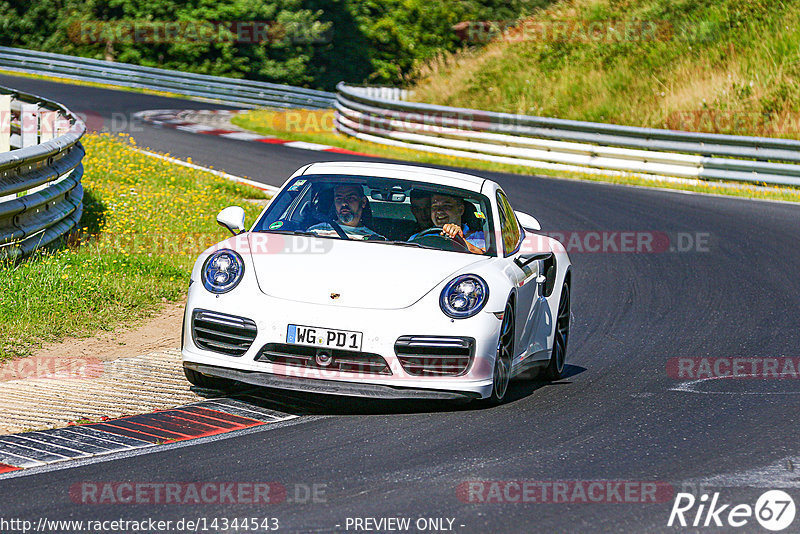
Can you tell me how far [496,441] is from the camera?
5.82 meters

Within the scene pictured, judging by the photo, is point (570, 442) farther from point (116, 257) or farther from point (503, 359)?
point (116, 257)

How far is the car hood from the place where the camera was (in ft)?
20.8

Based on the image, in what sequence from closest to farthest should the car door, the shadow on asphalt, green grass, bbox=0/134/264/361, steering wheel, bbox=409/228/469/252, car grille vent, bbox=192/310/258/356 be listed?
car grille vent, bbox=192/310/258/356 → the shadow on asphalt → the car door → steering wheel, bbox=409/228/469/252 → green grass, bbox=0/134/264/361

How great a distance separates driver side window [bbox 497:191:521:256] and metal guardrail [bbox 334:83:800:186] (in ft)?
42.6

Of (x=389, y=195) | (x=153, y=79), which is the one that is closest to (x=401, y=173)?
(x=389, y=195)

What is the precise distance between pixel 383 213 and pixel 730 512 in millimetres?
3405

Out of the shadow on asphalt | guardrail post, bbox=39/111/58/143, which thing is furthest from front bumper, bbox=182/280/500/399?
guardrail post, bbox=39/111/58/143

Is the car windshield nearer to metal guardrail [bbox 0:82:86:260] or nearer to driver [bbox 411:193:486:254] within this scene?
driver [bbox 411:193:486:254]

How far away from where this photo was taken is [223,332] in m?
6.39

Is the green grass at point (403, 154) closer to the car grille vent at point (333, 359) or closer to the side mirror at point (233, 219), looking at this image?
the side mirror at point (233, 219)

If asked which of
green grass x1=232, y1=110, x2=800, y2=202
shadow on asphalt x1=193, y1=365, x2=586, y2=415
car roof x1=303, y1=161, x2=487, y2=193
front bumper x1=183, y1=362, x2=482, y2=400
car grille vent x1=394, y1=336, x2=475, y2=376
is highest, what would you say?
car roof x1=303, y1=161, x2=487, y2=193

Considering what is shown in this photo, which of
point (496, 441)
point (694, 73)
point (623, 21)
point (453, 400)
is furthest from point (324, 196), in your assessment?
point (623, 21)

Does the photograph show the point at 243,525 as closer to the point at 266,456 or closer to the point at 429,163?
the point at 266,456

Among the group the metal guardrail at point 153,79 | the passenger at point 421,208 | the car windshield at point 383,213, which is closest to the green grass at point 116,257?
the car windshield at point 383,213
